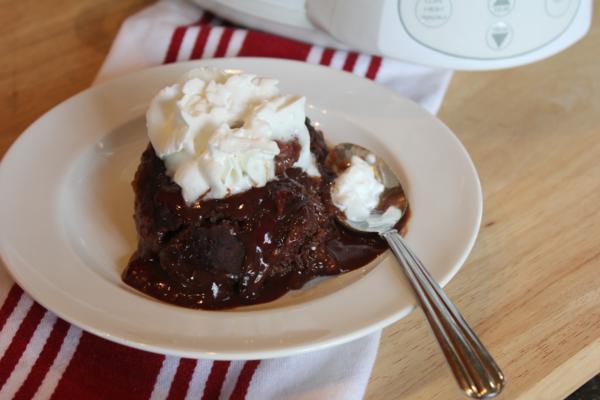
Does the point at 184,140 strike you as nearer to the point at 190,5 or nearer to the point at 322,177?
the point at 322,177

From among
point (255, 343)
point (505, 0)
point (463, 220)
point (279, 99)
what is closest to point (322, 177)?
point (279, 99)

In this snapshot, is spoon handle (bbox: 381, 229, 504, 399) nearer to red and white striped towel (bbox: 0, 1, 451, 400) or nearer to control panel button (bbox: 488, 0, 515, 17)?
red and white striped towel (bbox: 0, 1, 451, 400)

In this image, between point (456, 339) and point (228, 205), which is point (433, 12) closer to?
point (228, 205)

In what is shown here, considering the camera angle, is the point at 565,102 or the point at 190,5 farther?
the point at 190,5

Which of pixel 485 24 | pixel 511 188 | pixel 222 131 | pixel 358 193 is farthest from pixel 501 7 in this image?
pixel 222 131

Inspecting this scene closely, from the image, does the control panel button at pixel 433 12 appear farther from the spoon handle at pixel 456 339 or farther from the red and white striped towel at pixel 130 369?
the red and white striped towel at pixel 130 369

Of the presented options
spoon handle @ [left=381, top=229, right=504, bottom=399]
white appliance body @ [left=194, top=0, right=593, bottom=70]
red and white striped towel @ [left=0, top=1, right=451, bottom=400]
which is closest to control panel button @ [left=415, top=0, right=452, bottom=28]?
white appliance body @ [left=194, top=0, right=593, bottom=70]
